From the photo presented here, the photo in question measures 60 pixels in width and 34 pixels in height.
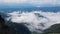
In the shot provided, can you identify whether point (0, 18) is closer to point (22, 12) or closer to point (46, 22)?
point (22, 12)

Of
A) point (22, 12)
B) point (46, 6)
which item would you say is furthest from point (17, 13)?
point (46, 6)

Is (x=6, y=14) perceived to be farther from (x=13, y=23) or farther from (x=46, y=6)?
(x=46, y=6)

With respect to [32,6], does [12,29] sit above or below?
below

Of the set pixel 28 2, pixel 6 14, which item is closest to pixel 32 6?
pixel 28 2

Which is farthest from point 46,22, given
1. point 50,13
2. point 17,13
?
Result: point 17,13

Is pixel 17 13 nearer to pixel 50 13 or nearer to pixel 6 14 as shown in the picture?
pixel 6 14

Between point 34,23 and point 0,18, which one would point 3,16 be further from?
point 34,23
